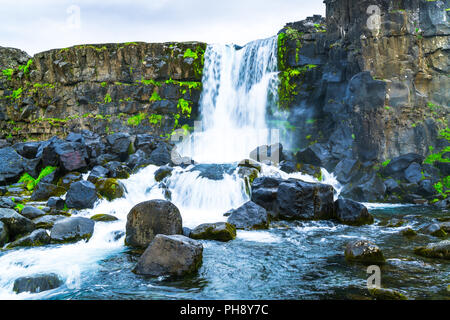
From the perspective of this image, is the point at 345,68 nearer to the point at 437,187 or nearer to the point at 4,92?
the point at 437,187

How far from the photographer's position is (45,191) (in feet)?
44.6

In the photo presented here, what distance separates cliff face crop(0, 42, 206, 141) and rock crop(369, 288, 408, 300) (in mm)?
24977

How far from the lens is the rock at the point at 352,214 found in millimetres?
10844

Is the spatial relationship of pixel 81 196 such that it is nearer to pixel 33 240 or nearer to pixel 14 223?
pixel 14 223

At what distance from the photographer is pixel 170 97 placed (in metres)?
29.2

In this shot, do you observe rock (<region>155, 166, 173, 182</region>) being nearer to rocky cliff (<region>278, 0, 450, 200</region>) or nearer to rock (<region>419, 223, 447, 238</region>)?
rocky cliff (<region>278, 0, 450, 200</region>)

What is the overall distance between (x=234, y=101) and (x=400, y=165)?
44.0 feet

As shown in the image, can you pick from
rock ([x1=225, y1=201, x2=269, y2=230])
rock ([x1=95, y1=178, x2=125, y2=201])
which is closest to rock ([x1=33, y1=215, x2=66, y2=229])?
rock ([x1=95, y1=178, x2=125, y2=201])

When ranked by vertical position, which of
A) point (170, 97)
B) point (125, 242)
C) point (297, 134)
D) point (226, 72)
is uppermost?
point (226, 72)

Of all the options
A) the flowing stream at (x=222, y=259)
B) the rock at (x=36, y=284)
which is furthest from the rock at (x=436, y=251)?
the rock at (x=36, y=284)

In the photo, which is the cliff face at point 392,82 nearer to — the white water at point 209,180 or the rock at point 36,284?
the white water at point 209,180

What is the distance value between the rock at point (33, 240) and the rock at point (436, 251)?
29.9 feet
